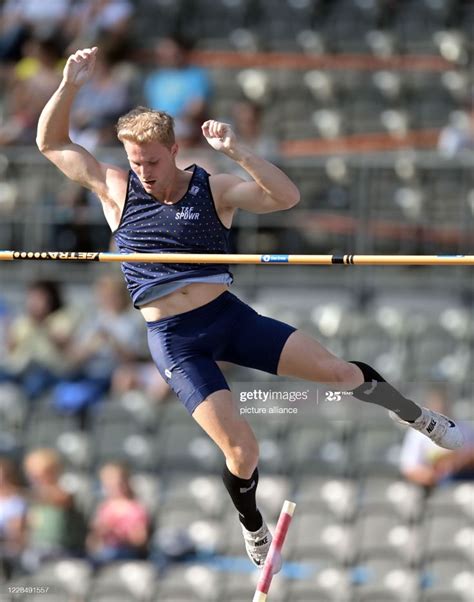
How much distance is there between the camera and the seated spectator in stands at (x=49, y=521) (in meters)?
11.2

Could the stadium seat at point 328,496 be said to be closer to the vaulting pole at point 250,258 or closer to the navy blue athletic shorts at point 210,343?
the navy blue athletic shorts at point 210,343

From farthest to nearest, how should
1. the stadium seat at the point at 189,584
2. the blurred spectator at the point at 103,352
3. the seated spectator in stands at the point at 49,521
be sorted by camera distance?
the blurred spectator at the point at 103,352 < the seated spectator in stands at the point at 49,521 < the stadium seat at the point at 189,584

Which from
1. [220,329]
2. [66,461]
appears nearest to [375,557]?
[66,461]

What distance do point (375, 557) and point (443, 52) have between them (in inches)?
192

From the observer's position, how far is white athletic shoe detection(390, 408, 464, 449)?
8.21 m

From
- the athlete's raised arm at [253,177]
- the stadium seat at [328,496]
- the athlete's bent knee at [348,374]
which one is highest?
the athlete's raised arm at [253,177]

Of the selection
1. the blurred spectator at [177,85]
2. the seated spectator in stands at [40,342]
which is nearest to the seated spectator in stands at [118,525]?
the seated spectator in stands at [40,342]

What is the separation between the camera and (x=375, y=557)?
11.0 meters

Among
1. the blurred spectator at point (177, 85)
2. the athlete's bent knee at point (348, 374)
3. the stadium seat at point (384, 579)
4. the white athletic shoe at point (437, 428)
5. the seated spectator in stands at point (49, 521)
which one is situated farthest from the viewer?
the blurred spectator at point (177, 85)

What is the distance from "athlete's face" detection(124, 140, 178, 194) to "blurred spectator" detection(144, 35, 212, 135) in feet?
17.6

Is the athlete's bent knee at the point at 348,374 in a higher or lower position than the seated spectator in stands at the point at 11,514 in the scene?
higher

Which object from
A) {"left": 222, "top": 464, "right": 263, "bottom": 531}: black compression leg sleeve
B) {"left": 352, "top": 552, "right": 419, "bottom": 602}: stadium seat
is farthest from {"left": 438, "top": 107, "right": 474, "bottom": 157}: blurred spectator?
{"left": 222, "top": 464, "right": 263, "bottom": 531}: black compression leg sleeve

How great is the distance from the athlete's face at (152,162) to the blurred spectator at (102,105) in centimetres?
545

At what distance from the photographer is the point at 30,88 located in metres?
13.5
